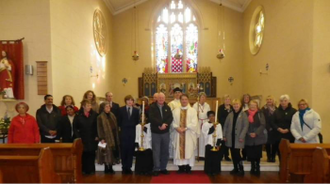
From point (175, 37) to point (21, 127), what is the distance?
8.74m

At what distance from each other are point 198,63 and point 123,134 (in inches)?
298

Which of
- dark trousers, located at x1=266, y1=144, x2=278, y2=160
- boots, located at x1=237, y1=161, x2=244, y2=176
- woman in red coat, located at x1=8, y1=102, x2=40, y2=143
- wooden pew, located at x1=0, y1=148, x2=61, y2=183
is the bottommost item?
boots, located at x1=237, y1=161, x2=244, y2=176

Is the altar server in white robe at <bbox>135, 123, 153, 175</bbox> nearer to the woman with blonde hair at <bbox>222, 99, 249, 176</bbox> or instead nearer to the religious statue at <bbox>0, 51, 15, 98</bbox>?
the woman with blonde hair at <bbox>222, 99, 249, 176</bbox>

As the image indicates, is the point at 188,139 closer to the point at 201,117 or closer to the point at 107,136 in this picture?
the point at 201,117

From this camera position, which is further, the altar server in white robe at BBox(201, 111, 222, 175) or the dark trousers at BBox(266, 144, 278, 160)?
the dark trousers at BBox(266, 144, 278, 160)

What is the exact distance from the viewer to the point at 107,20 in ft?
35.2

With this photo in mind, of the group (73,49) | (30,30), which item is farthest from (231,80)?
(30,30)

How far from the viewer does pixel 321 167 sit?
9.48ft

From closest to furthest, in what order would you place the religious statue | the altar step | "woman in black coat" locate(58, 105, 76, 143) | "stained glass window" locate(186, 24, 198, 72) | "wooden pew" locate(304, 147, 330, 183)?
1. "wooden pew" locate(304, 147, 330, 183)
2. "woman in black coat" locate(58, 105, 76, 143)
3. the altar step
4. the religious statue
5. "stained glass window" locate(186, 24, 198, 72)

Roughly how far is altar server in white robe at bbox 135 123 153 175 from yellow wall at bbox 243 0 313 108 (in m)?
3.90

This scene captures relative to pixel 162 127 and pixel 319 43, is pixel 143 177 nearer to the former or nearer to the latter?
pixel 162 127

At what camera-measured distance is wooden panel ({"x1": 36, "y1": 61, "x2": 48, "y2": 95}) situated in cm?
548

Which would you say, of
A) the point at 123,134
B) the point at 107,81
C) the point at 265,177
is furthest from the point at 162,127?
the point at 107,81

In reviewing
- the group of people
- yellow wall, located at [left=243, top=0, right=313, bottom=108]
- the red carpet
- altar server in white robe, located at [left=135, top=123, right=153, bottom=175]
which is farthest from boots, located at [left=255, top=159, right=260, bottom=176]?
yellow wall, located at [left=243, top=0, right=313, bottom=108]
